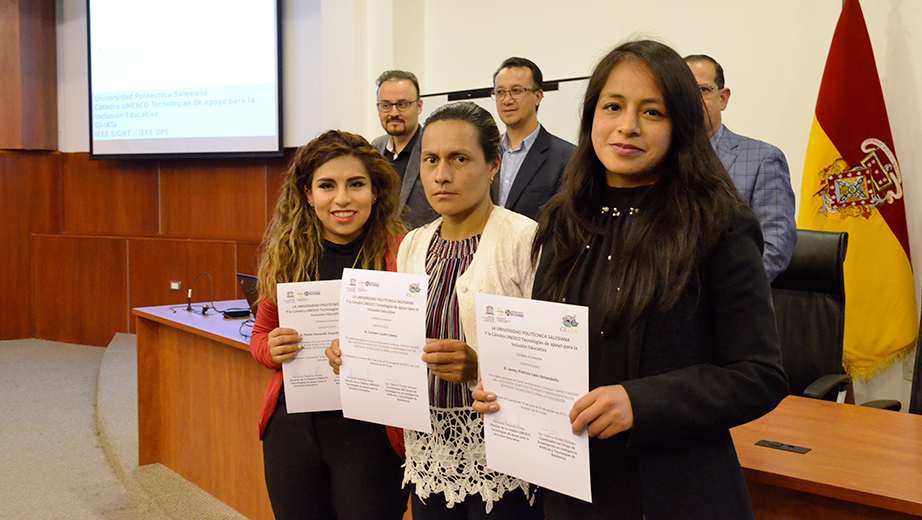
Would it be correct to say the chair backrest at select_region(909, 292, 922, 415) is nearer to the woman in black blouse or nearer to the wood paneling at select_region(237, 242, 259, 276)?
the woman in black blouse

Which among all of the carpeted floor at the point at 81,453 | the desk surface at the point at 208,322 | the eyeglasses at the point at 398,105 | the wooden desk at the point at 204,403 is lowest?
the carpeted floor at the point at 81,453

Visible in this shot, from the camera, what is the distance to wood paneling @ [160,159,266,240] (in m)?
5.98

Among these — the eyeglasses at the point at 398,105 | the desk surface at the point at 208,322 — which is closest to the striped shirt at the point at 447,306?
the desk surface at the point at 208,322

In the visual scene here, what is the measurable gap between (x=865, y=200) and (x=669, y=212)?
264cm

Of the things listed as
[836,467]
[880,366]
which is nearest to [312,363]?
[836,467]

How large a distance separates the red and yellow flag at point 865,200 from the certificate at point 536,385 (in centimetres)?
266

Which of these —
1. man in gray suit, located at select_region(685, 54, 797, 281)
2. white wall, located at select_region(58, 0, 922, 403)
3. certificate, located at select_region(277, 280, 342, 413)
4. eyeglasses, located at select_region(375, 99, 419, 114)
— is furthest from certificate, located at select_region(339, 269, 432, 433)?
white wall, located at select_region(58, 0, 922, 403)

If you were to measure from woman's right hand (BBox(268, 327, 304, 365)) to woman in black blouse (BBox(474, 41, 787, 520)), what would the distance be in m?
0.73

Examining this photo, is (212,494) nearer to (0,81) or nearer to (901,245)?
(901,245)

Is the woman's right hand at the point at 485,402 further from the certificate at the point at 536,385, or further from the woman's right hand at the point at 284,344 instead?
the woman's right hand at the point at 284,344

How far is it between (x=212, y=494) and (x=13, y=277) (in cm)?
507

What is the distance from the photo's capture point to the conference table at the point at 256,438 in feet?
4.62

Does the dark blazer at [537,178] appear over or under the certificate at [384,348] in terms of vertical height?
over

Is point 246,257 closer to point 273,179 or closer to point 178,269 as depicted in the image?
point 273,179
